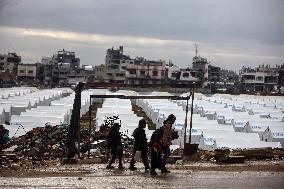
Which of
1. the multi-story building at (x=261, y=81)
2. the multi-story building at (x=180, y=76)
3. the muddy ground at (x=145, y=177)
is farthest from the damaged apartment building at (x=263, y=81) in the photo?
the muddy ground at (x=145, y=177)

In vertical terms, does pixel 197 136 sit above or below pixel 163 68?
below

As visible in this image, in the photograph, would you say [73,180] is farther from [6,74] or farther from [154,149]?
[6,74]

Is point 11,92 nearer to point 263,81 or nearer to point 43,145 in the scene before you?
point 43,145

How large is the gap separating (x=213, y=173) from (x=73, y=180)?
355 cm

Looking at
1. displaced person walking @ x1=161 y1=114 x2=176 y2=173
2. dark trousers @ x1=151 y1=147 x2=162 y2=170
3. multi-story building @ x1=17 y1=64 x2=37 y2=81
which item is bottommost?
dark trousers @ x1=151 y1=147 x2=162 y2=170

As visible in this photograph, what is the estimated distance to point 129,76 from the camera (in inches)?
4242

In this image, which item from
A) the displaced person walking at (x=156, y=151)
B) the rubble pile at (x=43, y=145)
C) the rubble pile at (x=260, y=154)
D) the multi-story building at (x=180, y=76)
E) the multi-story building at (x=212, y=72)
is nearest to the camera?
the displaced person walking at (x=156, y=151)

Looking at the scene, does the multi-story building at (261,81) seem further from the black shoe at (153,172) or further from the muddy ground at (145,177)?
the black shoe at (153,172)

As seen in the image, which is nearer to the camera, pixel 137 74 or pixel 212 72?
pixel 137 74

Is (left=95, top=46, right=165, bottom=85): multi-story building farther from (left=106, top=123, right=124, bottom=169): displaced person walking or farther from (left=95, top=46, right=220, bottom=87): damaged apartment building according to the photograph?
(left=106, top=123, right=124, bottom=169): displaced person walking

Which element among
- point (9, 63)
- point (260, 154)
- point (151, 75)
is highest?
point (9, 63)

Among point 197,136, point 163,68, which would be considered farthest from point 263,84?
point 197,136

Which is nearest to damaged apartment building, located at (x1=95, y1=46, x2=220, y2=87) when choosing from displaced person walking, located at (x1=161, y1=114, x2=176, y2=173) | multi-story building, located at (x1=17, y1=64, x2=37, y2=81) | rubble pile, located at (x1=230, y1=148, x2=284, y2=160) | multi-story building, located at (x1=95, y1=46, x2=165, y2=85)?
multi-story building, located at (x1=95, y1=46, x2=165, y2=85)

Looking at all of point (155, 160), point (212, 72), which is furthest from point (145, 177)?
point (212, 72)
